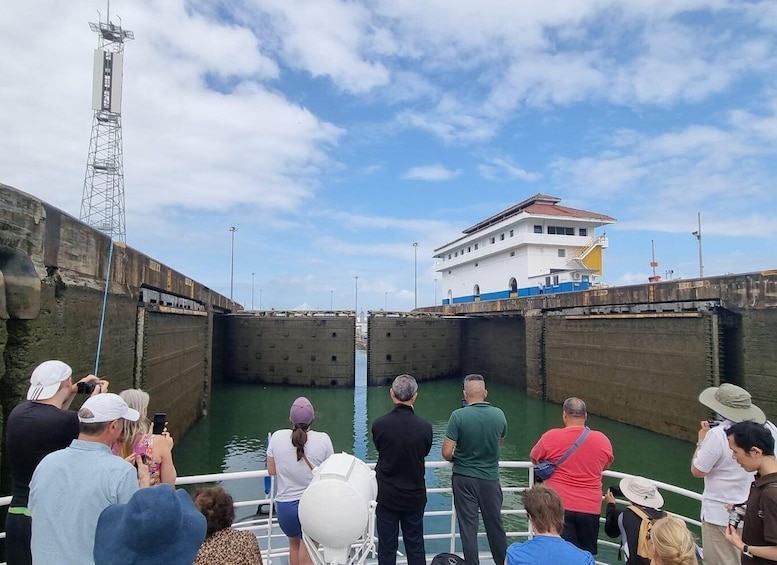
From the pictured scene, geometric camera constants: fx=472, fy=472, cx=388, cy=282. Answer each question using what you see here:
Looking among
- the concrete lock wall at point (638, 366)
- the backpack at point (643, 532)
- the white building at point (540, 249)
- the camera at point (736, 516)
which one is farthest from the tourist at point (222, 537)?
the white building at point (540, 249)

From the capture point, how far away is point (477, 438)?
3.25m

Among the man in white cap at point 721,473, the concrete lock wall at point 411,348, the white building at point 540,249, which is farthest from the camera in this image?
the white building at point 540,249

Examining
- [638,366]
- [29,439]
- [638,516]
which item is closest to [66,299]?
[29,439]

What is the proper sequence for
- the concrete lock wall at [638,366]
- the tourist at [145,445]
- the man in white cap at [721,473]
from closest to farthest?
the tourist at [145,445] < the man in white cap at [721,473] < the concrete lock wall at [638,366]

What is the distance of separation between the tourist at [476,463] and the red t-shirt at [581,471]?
1.13ft

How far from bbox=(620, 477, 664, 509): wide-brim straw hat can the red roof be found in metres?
24.5

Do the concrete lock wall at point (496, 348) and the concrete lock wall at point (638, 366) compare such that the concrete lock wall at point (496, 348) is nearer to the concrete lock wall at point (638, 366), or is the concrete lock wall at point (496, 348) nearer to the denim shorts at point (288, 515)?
the concrete lock wall at point (638, 366)

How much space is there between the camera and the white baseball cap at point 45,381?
2.59m

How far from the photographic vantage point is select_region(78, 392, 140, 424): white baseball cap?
2.08m

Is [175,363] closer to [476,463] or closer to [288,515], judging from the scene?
[288,515]

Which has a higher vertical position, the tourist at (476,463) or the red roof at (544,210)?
the red roof at (544,210)

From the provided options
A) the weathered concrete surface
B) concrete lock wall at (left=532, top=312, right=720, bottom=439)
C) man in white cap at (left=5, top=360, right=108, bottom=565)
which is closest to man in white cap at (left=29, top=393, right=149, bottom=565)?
man in white cap at (left=5, top=360, right=108, bottom=565)

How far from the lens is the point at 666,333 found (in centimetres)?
1268

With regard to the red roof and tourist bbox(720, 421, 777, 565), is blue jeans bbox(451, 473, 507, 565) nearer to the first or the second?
tourist bbox(720, 421, 777, 565)
